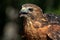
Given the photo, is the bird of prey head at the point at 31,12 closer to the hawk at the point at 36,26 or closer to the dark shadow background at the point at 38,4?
the hawk at the point at 36,26

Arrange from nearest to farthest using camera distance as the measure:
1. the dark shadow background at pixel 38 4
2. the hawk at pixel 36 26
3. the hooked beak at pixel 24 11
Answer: the hooked beak at pixel 24 11, the hawk at pixel 36 26, the dark shadow background at pixel 38 4

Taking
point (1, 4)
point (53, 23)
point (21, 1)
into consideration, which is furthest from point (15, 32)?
point (53, 23)

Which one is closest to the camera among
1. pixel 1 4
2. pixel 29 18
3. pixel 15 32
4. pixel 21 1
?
pixel 29 18

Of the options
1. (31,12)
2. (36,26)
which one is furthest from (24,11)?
(36,26)

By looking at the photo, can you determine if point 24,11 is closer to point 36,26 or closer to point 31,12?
point 31,12

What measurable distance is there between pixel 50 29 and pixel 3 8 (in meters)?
3.17

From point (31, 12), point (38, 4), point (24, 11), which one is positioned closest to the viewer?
point (24, 11)

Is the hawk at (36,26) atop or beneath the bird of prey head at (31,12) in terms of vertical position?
beneath

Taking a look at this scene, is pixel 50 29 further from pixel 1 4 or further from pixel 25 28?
pixel 1 4

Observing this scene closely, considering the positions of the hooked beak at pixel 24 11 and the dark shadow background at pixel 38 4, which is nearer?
the hooked beak at pixel 24 11

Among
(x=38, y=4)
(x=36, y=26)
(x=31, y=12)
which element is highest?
(x=38, y=4)

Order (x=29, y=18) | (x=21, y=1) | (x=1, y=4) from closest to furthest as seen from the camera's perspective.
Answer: (x=29, y=18), (x=21, y=1), (x=1, y=4)

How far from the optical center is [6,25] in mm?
11969

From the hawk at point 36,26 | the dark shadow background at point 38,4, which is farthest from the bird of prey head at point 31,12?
the dark shadow background at point 38,4
